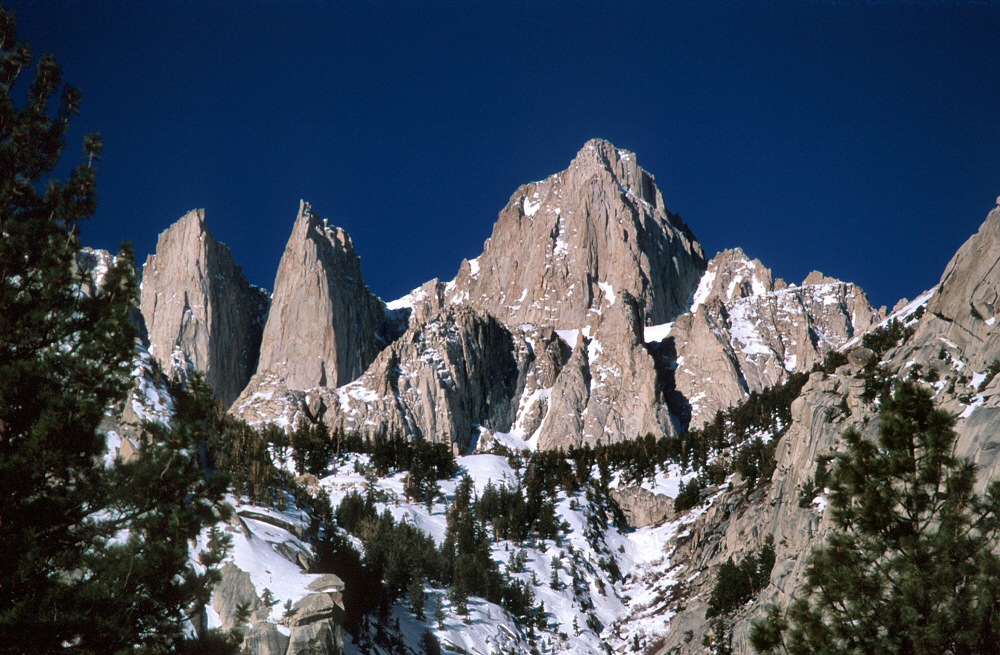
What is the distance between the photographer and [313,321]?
602ft

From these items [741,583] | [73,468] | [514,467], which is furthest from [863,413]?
[514,467]

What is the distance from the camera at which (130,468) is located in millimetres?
12086

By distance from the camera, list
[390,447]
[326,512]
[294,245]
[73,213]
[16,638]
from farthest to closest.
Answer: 1. [294,245]
2. [390,447]
3. [326,512]
4. [73,213]
5. [16,638]

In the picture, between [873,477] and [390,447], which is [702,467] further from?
[873,477]

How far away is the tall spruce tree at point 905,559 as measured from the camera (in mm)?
11961

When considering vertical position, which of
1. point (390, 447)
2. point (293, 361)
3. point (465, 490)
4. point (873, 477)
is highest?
point (293, 361)

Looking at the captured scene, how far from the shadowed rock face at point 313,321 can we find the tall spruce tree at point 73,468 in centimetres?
16593

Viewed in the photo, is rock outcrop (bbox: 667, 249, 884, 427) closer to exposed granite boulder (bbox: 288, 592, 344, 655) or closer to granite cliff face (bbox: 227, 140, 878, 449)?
granite cliff face (bbox: 227, 140, 878, 449)

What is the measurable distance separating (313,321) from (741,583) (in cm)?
14792

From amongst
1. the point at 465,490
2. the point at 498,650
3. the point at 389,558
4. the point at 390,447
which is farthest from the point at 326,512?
the point at 390,447

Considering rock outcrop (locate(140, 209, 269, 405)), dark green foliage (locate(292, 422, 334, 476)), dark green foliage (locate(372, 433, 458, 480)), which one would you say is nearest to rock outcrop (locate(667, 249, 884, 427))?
dark green foliage (locate(372, 433, 458, 480))

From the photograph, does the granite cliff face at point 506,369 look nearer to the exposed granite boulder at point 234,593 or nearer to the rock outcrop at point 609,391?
the rock outcrop at point 609,391

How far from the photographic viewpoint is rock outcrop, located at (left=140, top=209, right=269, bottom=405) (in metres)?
175

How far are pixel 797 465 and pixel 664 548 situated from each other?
35078mm
